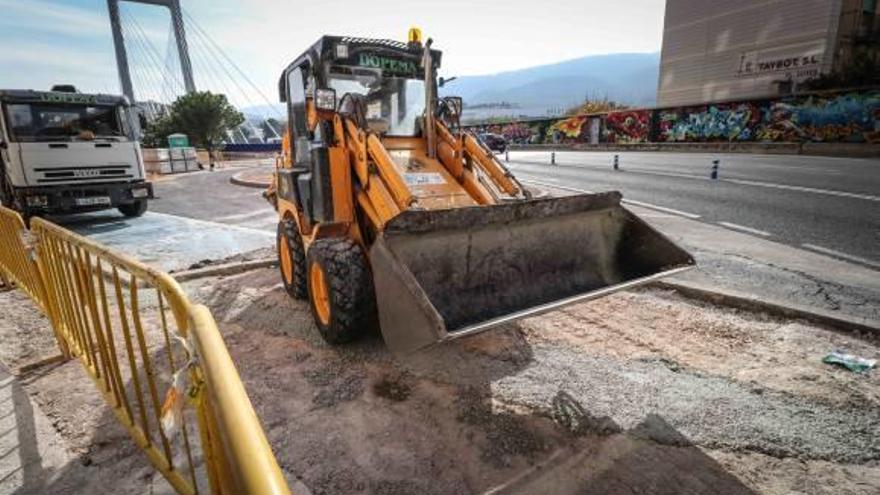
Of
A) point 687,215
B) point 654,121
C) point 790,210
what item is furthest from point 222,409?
point 654,121

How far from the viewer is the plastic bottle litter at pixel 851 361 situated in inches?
129

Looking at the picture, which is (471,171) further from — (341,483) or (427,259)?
(341,483)

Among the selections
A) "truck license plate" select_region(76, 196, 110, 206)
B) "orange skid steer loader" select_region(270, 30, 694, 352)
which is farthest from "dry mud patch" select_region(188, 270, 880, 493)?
"truck license plate" select_region(76, 196, 110, 206)

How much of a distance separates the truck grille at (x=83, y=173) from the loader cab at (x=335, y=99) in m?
7.28

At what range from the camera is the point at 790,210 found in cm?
848

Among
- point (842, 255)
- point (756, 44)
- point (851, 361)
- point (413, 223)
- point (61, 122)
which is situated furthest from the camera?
point (756, 44)

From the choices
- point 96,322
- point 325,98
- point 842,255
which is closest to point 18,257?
point 96,322

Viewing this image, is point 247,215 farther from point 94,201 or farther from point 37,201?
point 37,201

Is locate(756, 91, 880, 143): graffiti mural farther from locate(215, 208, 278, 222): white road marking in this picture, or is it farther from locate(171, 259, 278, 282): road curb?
locate(171, 259, 278, 282): road curb

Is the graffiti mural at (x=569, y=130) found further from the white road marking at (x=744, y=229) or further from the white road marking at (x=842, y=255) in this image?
the white road marking at (x=842, y=255)

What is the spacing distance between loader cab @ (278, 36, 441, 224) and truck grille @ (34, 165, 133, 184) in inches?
287

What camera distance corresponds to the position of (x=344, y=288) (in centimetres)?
378

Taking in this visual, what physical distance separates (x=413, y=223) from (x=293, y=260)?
2.25 meters

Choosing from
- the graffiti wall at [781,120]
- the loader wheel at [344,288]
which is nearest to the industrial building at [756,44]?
the graffiti wall at [781,120]
